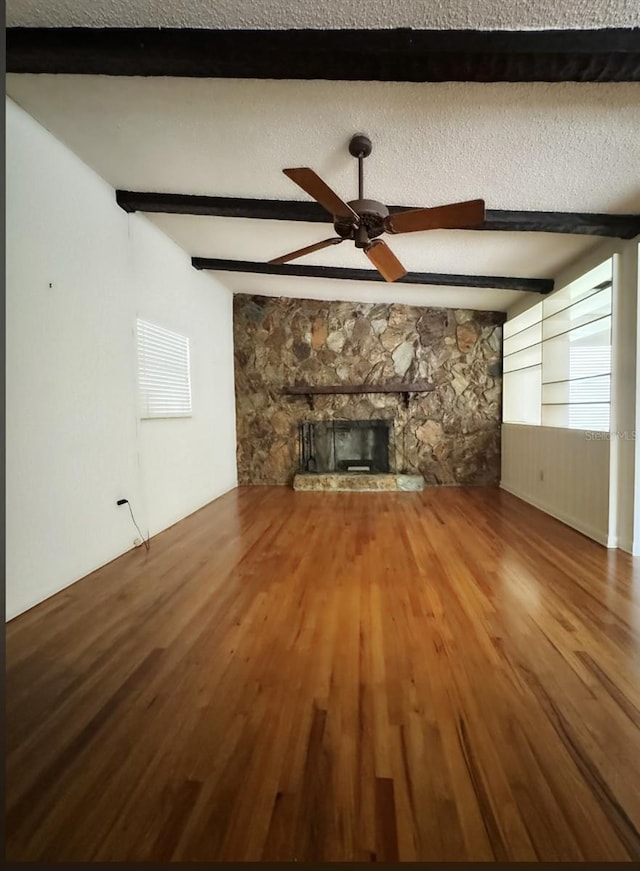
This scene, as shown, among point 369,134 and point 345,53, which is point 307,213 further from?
point 345,53

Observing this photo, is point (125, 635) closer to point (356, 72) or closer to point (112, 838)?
point (112, 838)

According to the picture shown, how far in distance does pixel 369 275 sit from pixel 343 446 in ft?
7.99

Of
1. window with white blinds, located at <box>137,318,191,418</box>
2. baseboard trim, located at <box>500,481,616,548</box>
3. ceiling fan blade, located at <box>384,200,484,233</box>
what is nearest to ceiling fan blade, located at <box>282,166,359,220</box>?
ceiling fan blade, located at <box>384,200,484,233</box>

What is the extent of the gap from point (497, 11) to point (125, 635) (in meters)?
3.11

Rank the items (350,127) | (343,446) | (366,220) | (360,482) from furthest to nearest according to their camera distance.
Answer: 1. (343,446)
2. (360,482)
3. (366,220)
4. (350,127)

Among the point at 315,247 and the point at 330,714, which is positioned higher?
the point at 315,247

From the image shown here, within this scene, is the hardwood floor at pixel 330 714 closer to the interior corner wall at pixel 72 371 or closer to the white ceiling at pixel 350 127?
the interior corner wall at pixel 72 371

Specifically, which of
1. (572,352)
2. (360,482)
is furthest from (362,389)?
(572,352)

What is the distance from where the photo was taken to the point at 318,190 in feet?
6.95

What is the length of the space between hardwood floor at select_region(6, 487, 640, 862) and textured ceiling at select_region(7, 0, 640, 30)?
257 cm

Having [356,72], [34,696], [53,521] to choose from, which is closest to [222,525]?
[53,521]

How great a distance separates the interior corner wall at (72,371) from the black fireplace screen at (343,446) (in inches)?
90.0

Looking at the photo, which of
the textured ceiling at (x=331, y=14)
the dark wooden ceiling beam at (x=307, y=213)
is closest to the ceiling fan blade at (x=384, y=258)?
the dark wooden ceiling beam at (x=307, y=213)

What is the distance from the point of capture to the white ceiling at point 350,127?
63.7 inches
